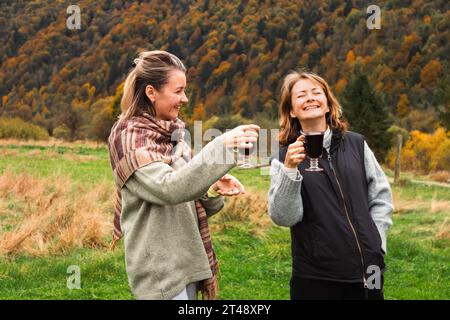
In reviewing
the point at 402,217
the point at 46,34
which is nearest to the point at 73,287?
the point at 402,217

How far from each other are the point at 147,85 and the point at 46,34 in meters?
61.0

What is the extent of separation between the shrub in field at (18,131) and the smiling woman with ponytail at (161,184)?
29.3 m

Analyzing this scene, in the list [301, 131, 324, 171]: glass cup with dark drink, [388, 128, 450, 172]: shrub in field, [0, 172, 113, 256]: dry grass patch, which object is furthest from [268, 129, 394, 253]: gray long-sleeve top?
[388, 128, 450, 172]: shrub in field

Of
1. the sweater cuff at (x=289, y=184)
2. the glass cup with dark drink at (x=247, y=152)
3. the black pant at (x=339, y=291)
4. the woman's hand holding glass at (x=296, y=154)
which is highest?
the glass cup with dark drink at (x=247, y=152)

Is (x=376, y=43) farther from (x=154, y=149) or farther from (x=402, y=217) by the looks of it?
(x=154, y=149)

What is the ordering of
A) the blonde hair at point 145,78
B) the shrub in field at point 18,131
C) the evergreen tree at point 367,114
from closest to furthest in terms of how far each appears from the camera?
the blonde hair at point 145,78, the evergreen tree at point 367,114, the shrub in field at point 18,131

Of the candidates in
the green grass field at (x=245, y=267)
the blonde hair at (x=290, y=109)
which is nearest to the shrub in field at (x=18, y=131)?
the green grass field at (x=245, y=267)

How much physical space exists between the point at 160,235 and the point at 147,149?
31 centimetres

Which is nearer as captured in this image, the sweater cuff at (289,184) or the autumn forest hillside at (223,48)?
the sweater cuff at (289,184)

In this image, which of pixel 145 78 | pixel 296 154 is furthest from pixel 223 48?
pixel 145 78

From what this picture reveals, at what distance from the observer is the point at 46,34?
59.0 m

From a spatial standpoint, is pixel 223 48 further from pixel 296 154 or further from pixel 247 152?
pixel 247 152

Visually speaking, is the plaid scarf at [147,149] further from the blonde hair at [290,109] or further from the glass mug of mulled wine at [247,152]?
the blonde hair at [290,109]

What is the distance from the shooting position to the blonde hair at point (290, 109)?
2.72 m
